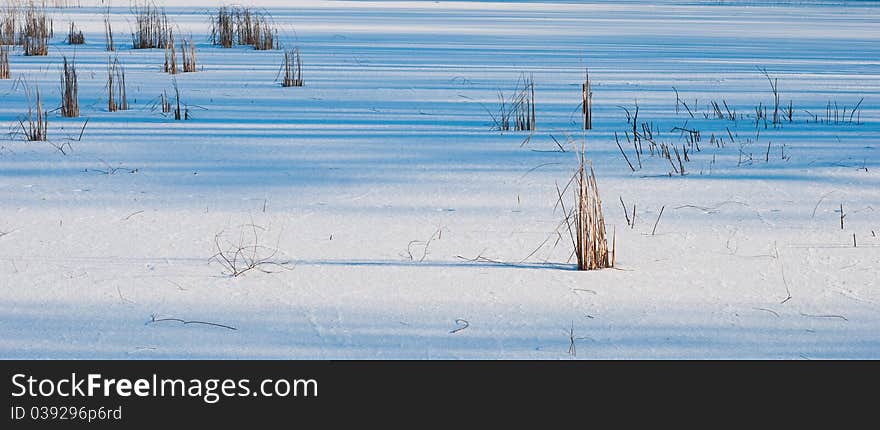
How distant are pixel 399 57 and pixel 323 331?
751cm

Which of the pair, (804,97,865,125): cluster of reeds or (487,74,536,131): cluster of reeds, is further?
(804,97,865,125): cluster of reeds

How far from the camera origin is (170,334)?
2.37 metres

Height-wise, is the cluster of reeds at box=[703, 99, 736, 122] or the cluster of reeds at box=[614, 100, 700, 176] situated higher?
the cluster of reeds at box=[703, 99, 736, 122]

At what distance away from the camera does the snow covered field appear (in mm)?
2396

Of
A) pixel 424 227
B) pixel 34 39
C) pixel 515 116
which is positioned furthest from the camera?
pixel 34 39

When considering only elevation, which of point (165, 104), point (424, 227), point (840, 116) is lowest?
point (424, 227)

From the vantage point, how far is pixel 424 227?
3.41 metres

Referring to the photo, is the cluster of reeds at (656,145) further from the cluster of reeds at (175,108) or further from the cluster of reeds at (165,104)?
the cluster of reeds at (165,104)

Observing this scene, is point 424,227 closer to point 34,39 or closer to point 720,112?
point 720,112

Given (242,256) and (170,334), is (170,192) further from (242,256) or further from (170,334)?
(170,334)

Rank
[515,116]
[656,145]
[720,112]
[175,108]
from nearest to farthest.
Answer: [656,145] → [515,116] → [720,112] → [175,108]

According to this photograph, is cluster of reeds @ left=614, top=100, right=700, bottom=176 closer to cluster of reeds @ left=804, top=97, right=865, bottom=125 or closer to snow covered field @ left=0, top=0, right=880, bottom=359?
snow covered field @ left=0, top=0, right=880, bottom=359

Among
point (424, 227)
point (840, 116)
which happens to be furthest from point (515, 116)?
point (424, 227)

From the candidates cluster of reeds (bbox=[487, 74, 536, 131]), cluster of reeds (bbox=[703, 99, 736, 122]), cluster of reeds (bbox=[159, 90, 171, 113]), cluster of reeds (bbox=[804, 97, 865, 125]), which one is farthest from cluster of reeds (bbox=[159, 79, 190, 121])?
cluster of reeds (bbox=[804, 97, 865, 125])
